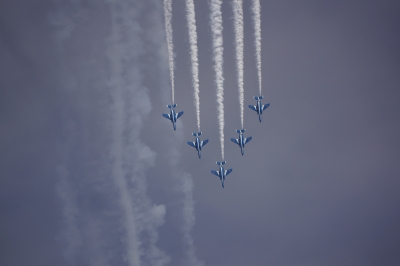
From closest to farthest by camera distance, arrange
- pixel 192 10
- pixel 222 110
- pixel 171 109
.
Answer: pixel 192 10 → pixel 222 110 → pixel 171 109

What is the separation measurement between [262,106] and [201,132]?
817 cm

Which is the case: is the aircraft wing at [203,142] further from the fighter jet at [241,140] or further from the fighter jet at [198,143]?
the fighter jet at [241,140]

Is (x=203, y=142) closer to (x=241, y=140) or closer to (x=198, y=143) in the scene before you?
(x=198, y=143)

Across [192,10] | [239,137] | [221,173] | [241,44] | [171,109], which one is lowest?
[221,173]

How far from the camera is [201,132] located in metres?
51.4

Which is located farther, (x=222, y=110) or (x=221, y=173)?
(x=221, y=173)

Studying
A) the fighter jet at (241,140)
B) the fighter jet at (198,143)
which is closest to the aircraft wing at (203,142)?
the fighter jet at (198,143)

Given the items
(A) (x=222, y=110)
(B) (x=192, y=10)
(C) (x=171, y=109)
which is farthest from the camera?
(C) (x=171, y=109)

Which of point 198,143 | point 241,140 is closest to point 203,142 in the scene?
point 198,143

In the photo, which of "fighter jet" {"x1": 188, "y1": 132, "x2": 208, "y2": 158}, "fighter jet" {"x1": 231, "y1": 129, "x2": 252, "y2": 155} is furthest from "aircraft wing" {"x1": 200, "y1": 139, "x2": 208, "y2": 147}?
"fighter jet" {"x1": 231, "y1": 129, "x2": 252, "y2": 155}

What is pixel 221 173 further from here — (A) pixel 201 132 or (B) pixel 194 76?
(B) pixel 194 76

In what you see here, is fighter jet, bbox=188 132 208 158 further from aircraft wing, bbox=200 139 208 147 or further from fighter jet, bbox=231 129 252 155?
fighter jet, bbox=231 129 252 155

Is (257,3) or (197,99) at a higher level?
(257,3)

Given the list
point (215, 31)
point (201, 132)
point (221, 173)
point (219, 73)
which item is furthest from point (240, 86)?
point (221, 173)
